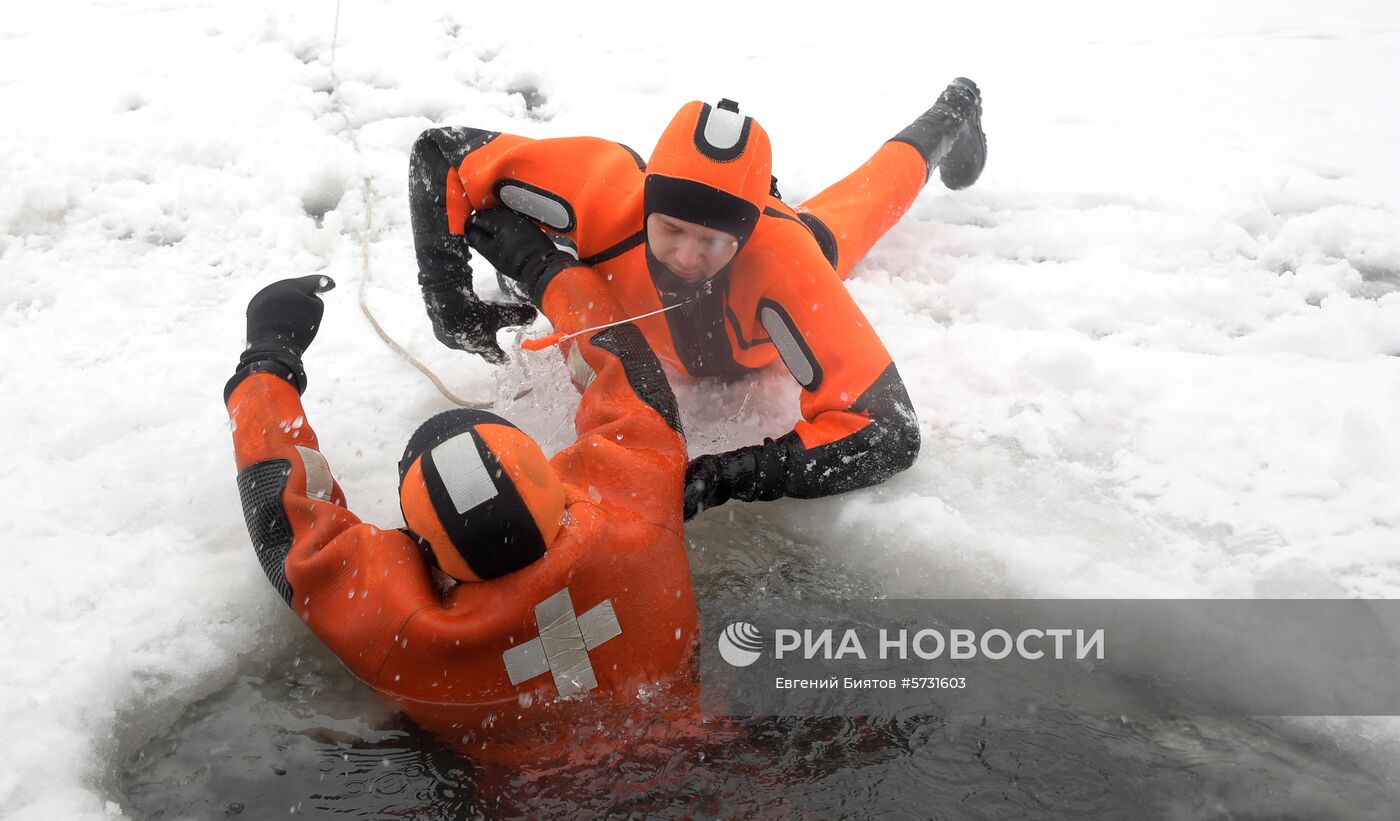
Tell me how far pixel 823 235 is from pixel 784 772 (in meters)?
1.98

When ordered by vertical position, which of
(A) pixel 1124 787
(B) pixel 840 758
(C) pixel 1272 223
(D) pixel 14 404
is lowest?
(D) pixel 14 404

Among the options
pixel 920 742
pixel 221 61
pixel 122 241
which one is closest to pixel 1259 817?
pixel 920 742

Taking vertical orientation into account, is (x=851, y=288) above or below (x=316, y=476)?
above

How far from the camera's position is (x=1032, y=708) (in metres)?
2.43

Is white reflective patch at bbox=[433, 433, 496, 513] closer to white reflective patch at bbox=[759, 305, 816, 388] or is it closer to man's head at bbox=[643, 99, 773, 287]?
man's head at bbox=[643, 99, 773, 287]

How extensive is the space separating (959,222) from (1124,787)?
112 inches

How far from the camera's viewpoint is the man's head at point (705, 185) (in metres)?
2.79

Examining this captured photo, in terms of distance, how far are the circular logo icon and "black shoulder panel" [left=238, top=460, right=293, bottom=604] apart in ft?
3.36

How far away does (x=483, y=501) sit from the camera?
2078mm

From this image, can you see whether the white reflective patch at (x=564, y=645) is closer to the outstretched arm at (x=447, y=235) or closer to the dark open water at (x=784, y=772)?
the dark open water at (x=784, y=772)

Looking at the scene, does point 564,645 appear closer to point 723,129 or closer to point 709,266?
point 709,266

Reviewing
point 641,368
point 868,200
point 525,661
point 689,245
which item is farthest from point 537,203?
point 525,661

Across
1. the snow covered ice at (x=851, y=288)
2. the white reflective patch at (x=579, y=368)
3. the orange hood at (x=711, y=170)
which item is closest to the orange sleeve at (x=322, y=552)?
the snow covered ice at (x=851, y=288)

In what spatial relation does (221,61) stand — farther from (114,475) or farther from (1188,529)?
(1188,529)
